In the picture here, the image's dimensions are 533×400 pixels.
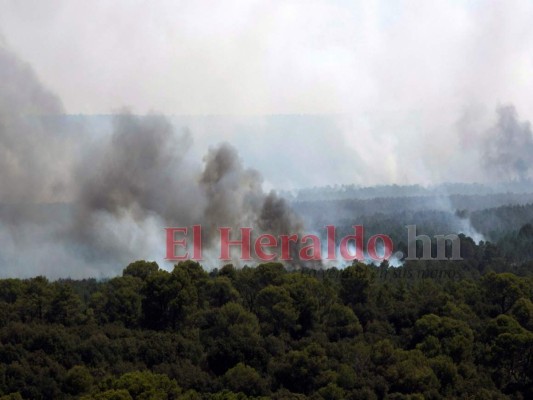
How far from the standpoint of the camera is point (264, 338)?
190 ft

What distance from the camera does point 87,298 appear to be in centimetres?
7856

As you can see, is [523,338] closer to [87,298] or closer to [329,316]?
[329,316]

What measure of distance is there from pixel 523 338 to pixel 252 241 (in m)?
48.9

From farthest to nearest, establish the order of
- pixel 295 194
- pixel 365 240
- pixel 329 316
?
pixel 295 194
pixel 365 240
pixel 329 316

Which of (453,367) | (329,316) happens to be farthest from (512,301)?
(453,367)

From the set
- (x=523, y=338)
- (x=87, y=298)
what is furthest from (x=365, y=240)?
(x=523, y=338)

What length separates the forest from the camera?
162 feet

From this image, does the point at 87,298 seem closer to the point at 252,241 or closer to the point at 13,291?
the point at 13,291

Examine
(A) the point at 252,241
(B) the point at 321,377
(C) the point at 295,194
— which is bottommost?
(B) the point at 321,377

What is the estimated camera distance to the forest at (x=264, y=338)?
49.3 m

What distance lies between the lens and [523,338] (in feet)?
180

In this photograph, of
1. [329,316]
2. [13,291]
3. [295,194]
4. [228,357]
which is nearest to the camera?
[228,357]

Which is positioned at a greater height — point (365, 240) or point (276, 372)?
point (365, 240)

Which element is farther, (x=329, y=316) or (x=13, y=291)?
(x=13, y=291)
